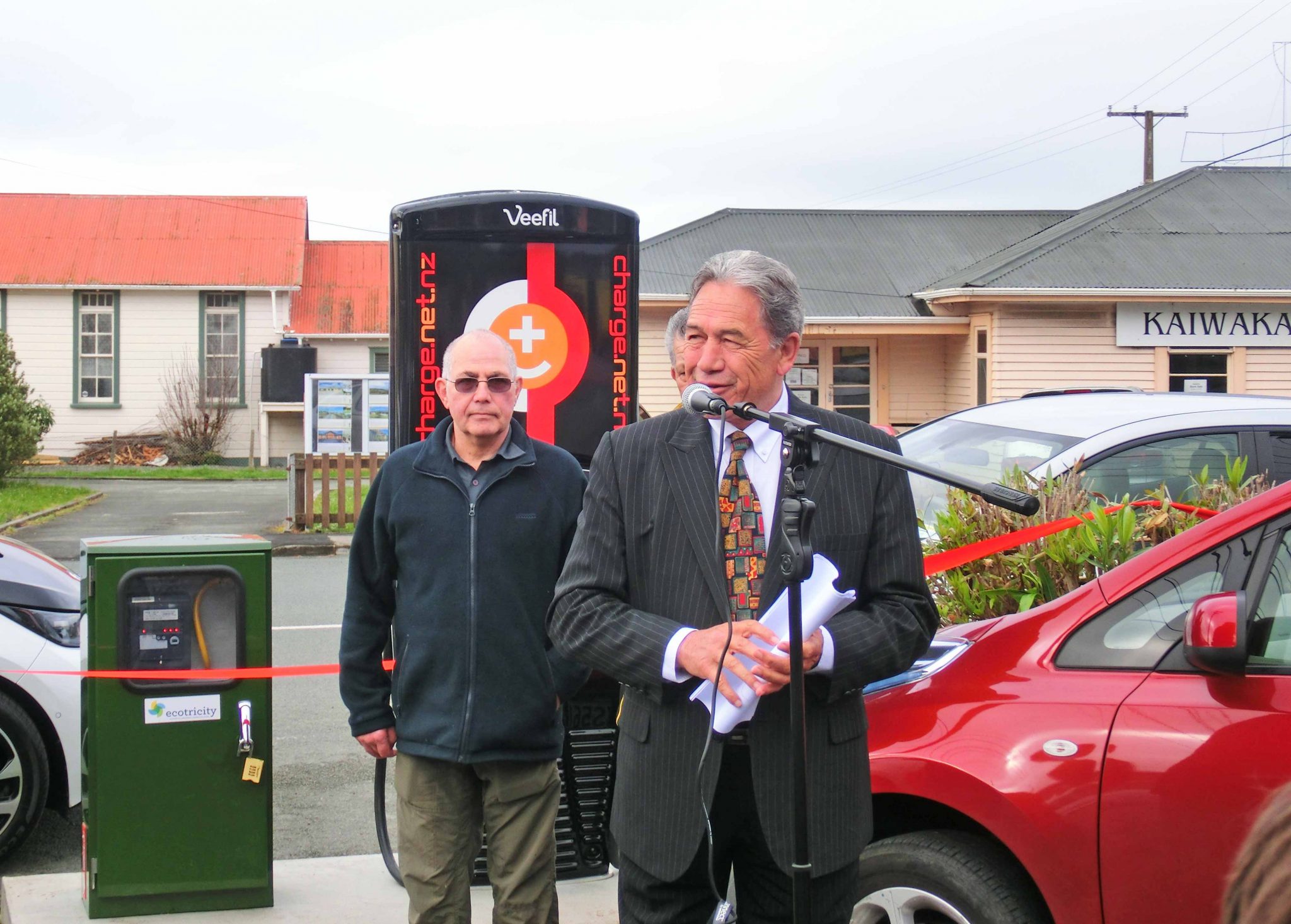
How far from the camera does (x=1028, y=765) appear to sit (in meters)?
3.26

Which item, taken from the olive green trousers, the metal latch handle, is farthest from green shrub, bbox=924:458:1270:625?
the metal latch handle

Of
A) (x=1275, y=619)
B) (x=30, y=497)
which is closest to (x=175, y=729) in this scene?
(x=1275, y=619)

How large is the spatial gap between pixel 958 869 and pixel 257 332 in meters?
30.9

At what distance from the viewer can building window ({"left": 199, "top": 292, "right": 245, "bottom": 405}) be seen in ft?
104

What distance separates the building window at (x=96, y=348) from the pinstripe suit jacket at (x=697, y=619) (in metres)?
31.7

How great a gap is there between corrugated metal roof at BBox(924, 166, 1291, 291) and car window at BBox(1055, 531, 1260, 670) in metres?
19.9

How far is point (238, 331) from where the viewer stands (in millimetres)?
32094

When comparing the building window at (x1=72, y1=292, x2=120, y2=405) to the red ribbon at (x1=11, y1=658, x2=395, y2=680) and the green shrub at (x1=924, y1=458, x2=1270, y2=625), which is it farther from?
the green shrub at (x1=924, y1=458, x2=1270, y2=625)

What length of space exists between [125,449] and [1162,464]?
2899 centimetres

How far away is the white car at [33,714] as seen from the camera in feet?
17.1

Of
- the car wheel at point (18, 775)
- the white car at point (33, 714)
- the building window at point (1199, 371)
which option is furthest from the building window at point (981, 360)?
the car wheel at point (18, 775)

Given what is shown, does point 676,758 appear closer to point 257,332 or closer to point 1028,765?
point 1028,765

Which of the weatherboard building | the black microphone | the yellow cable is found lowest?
the yellow cable

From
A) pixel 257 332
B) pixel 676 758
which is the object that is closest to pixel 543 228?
pixel 676 758
